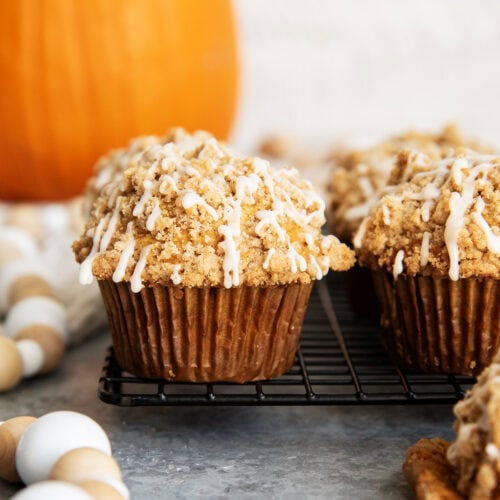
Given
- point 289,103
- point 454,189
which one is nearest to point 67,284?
point 454,189

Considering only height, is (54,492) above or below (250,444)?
above

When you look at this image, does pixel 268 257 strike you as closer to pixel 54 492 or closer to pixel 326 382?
pixel 326 382

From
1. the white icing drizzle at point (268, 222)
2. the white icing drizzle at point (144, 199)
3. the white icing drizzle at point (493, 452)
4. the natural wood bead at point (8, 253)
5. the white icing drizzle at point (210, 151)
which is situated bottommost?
the natural wood bead at point (8, 253)

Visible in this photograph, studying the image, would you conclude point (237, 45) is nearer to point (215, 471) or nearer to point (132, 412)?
point (132, 412)

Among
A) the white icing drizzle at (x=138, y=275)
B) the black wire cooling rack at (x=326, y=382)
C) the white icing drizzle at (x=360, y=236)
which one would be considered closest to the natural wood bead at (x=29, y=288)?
the black wire cooling rack at (x=326, y=382)

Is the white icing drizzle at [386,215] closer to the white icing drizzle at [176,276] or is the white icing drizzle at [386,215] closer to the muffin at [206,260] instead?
the muffin at [206,260]

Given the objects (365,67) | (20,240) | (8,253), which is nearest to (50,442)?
(8,253)
